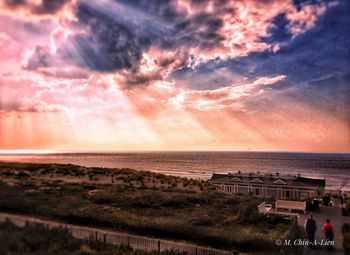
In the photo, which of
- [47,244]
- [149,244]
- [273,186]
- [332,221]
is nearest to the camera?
[47,244]

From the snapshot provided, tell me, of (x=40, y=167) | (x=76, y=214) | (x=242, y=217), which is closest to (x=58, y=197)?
(x=76, y=214)

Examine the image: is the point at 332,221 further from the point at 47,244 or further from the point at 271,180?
the point at 271,180

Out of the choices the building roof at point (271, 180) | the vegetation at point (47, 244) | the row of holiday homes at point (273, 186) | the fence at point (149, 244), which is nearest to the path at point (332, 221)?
the fence at point (149, 244)

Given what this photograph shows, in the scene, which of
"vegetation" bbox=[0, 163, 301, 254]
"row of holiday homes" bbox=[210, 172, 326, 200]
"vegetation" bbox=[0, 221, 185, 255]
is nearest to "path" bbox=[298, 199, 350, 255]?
"vegetation" bbox=[0, 163, 301, 254]

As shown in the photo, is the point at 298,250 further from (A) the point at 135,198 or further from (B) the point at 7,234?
(A) the point at 135,198

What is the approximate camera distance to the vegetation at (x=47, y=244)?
517 inches

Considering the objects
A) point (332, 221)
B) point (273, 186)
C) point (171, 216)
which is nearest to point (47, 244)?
point (171, 216)

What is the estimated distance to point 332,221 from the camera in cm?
2011

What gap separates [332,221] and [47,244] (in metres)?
16.9

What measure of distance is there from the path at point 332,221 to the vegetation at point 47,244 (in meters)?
6.74

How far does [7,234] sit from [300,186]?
32.2 meters

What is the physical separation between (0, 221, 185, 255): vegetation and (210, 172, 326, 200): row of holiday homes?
25692 mm

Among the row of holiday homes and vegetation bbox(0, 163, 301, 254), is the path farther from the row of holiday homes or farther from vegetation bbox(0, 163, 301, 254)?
the row of holiday homes

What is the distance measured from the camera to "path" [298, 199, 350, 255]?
13820 millimetres
